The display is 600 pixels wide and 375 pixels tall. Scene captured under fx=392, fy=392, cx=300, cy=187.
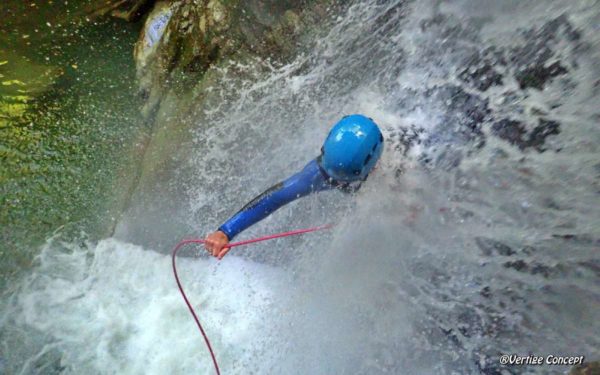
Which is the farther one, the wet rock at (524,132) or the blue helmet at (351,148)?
the wet rock at (524,132)

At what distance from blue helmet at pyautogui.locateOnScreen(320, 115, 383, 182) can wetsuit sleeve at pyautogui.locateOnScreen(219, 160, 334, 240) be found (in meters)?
0.20

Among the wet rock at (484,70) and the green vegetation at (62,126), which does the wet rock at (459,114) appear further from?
the green vegetation at (62,126)

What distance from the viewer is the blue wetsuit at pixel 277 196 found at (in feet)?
8.75

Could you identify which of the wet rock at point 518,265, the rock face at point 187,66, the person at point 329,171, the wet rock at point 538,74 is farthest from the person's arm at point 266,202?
the wet rock at point 538,74

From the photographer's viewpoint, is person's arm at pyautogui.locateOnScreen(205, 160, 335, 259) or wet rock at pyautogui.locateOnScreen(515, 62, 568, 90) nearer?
person's arm at pyautogui.locateOnScreen(205, 160, 335, 259)

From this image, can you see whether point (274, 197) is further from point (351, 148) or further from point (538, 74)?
point (538, 74)

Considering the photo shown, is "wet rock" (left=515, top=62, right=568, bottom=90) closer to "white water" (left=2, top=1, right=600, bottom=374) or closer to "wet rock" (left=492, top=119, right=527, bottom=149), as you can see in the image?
"white water" (left=2, top=1, right=600, bottom=374)

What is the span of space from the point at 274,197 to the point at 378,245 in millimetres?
1079

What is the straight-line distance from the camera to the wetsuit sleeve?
8.74 ft

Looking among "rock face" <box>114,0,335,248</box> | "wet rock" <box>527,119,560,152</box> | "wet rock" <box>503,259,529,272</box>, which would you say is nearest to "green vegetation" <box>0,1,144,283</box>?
"rock face" <box>114,0,335,248</box>

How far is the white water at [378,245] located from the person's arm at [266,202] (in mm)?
772

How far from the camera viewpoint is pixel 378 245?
3270mm

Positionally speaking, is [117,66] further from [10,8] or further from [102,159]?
[10,8]

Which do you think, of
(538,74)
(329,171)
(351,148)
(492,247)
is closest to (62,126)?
(329,171)
